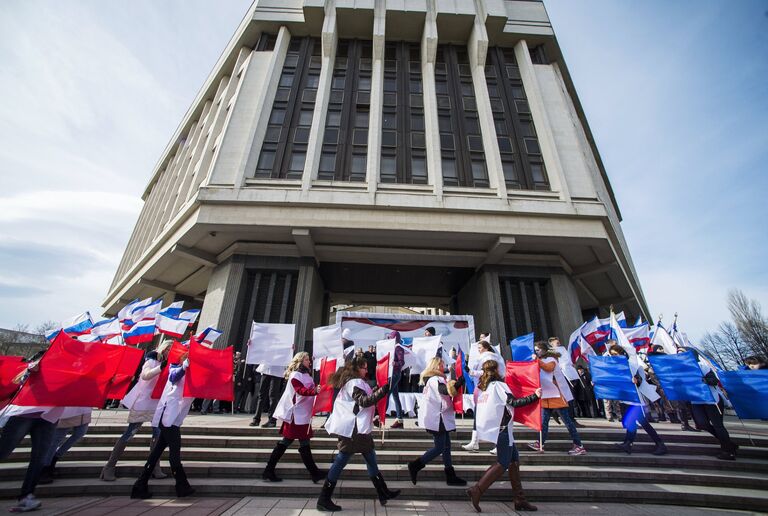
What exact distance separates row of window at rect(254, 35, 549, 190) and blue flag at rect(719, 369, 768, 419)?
42.8ft

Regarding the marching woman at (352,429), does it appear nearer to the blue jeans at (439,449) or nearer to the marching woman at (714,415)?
the blue jeans at (439,449)

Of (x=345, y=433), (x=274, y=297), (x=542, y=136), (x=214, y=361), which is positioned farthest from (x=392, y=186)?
(x=345, y=433)

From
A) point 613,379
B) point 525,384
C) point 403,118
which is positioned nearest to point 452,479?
point 525,384

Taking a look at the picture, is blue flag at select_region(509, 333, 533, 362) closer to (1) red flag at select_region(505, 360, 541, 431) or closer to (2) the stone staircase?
(2) the stone staircase

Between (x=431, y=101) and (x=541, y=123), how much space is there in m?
6.69

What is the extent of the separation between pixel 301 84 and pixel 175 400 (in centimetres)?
2097

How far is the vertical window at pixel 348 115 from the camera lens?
61.6 ft

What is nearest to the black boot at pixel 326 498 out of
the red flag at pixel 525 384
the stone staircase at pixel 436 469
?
the stone staircase at pixel 436 469

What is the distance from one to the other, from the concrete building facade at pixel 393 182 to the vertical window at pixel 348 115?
0.33 ft

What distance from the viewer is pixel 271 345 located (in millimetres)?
9680

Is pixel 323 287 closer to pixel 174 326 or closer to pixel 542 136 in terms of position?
pixel 174 326

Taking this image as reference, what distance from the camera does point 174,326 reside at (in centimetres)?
1113

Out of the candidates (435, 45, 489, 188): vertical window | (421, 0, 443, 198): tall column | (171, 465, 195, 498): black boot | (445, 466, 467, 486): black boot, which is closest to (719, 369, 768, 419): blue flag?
(445, 466, 467, 486): black boot

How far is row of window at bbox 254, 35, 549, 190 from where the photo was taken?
18750 millimetres
